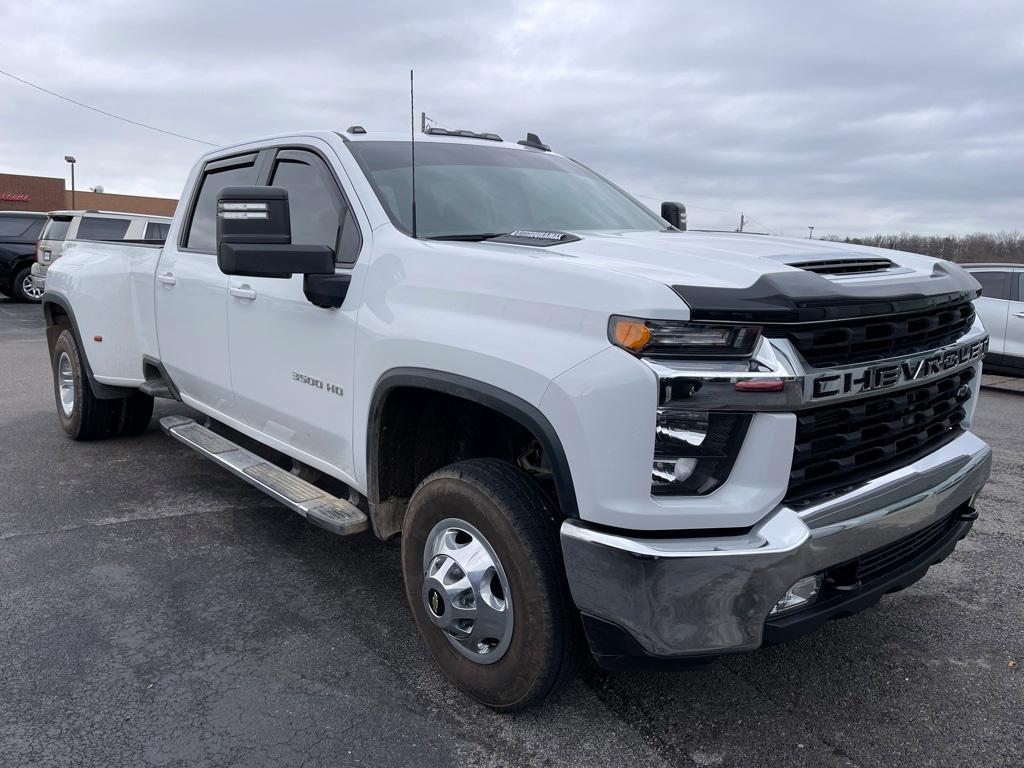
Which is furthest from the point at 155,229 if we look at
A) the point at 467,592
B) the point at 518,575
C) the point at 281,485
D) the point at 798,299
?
the point at 798,299

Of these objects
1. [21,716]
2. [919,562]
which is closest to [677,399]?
[919,562]

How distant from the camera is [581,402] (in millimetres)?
2236

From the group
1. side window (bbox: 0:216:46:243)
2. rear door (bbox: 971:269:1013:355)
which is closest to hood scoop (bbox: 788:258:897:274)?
rear door (bbox: 971:269:1013:355)

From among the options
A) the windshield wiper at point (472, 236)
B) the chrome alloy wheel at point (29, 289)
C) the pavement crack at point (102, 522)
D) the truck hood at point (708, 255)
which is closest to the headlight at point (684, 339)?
the truck hood at point (708, 255)

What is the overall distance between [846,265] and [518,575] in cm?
139

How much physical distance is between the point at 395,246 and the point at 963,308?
2.06m

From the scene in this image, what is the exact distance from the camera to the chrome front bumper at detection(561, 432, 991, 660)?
217 cm

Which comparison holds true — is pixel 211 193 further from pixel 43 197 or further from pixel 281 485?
pixel 43 197

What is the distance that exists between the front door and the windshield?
212 mm

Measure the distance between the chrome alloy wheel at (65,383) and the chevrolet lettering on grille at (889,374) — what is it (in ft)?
18.7

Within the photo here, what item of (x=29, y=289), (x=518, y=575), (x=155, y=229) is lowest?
(x=29, y=289)

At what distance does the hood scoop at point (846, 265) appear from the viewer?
2512 millimetres

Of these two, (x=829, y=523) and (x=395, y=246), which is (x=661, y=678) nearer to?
(x=829, y=523)

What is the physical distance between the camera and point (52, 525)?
4.51 metres
